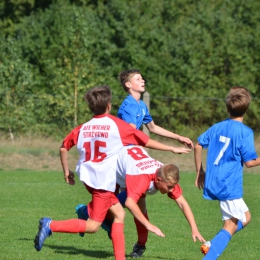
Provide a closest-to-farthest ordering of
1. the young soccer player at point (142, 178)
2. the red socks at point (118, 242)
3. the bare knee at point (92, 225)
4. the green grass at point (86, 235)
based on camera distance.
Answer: the young soccer player at point (142, 178)
the red socks at point (118, 242)
the bare knee at point (92, 225)
the green grass at point (86, 235)

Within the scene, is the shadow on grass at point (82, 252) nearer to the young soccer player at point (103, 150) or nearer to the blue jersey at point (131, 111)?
the young soccer player at point (103, 150)

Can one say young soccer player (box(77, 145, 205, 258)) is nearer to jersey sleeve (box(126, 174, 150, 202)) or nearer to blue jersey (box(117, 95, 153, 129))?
jersey sleeve (box(126, 174, 150, 202))

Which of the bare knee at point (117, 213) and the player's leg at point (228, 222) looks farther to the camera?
the bare knee at point (117, 213)

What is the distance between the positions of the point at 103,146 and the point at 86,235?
2243mm

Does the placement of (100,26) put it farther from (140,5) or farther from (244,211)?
(244,211)

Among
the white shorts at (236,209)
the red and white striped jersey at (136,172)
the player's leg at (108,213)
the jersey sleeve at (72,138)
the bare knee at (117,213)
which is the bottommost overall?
the player's leg at (108,213)

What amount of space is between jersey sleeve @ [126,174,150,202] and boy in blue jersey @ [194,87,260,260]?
57 cm

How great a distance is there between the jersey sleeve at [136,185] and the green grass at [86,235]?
1.12m

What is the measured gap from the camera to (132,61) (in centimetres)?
2266

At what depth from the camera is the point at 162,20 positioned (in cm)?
2527

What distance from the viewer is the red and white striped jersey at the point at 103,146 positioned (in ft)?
20.5

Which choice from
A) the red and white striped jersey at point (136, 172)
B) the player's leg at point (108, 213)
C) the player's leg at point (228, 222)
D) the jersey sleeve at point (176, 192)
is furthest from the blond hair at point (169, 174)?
the player's leg at point (108, 213)

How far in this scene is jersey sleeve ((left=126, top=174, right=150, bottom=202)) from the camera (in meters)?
6.10

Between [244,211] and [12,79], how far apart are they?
1429 cm
